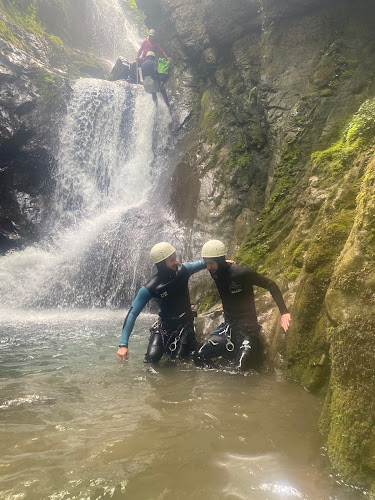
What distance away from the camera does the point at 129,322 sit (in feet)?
16.5

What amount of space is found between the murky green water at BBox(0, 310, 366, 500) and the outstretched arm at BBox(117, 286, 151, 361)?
0.32 meters

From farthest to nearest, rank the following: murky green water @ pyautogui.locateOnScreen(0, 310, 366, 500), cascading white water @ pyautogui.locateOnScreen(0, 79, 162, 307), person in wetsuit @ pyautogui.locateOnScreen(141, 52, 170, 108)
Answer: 1. person in wetsuit @ pyautogui.locateOnScreen(141, 52, 170, 108)
2. cascading white water @ pyautogui.locateOnScreen(0, 79, 162, 307)
3. murky green water @ pyautogui.locateOnScreen(0, 310, 366, 500)

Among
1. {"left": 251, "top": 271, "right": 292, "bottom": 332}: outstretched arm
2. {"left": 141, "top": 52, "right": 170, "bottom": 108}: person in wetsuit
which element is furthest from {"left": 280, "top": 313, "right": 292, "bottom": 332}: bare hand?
{"left": 141, "top": 52, "right": 170, "bottom": 108}: person in wetsuit

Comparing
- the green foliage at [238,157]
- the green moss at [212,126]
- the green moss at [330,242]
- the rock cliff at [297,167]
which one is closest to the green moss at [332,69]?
the rock cliff at [297,167]

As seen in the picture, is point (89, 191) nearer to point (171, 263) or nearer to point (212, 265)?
point (171, 263)

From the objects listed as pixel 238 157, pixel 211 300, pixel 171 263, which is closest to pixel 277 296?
pixel 171 263

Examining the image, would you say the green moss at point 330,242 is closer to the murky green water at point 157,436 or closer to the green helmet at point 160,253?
the murky green water at point 157,436

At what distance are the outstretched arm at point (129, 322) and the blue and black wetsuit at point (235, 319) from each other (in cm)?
106

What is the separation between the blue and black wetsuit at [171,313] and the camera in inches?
210

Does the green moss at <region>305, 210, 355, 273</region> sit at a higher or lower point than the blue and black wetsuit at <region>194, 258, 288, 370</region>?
higher

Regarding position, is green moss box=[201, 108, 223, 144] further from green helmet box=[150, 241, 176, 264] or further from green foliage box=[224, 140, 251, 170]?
green helmet box=[150, 241, 176, 264]

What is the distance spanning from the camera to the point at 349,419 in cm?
209

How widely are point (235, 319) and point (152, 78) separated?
52.5 ft

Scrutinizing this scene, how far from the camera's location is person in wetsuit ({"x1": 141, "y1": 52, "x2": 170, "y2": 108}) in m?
17.0
